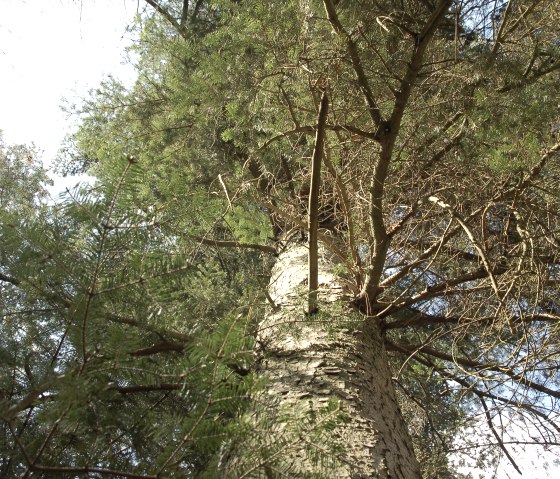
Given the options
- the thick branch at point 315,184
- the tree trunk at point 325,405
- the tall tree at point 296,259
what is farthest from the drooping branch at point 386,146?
the thick branch at point 315,184

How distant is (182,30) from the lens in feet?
18.2

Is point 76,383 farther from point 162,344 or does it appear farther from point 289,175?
point 289,175

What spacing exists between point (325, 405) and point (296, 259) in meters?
1.81

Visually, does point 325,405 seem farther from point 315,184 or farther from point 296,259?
point 296,259

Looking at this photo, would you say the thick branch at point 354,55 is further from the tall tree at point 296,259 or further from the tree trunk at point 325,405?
the tree trunk at point 325,405

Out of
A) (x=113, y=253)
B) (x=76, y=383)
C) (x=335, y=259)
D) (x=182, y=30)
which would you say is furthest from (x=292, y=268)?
(x=182, y=30)

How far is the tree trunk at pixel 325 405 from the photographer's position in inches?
54.8

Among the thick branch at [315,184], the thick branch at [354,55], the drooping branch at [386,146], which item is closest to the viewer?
the thick branch at [315,184]

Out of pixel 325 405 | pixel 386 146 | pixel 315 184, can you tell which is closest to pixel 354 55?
pixel 386 146

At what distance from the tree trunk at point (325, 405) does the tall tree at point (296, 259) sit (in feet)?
0.03

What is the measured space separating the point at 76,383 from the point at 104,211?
17.9 inches

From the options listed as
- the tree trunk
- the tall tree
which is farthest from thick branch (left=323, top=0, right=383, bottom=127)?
the tree trunk

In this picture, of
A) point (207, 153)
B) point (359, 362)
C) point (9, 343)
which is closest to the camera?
point (359, 362)

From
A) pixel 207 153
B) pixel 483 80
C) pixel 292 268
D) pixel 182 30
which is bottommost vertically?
pixel 292 268
